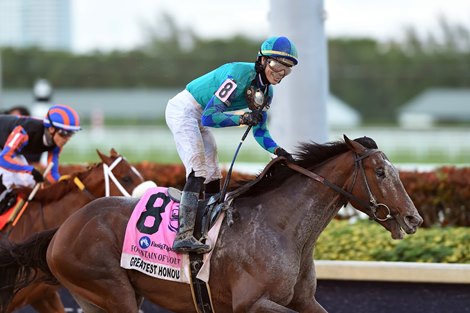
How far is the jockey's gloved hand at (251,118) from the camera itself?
4949 millimetres

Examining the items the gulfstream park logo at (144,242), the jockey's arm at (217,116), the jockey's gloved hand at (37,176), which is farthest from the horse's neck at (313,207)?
the jockey's gloved hand at (37,176)

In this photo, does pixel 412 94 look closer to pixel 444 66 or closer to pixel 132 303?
pixel 444 66

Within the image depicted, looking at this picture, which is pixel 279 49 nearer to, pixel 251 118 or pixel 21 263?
pixel 251 118

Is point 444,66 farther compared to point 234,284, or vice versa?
point 444,66

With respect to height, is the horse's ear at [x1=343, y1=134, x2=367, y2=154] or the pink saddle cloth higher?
the horse's ear at [x1=343, y1=134, x2=367, y2=154]

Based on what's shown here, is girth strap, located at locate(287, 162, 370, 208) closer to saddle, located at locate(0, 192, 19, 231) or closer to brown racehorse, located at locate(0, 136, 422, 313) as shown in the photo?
brown racehorse, located at locate(0, 136, 422, 313)

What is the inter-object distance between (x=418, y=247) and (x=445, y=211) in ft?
4.23

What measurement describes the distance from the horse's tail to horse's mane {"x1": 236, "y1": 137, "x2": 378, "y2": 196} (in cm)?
129

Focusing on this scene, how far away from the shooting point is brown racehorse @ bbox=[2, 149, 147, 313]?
256 inches

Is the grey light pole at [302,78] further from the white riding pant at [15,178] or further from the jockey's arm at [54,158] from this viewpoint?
the white riding pant at [15,178]

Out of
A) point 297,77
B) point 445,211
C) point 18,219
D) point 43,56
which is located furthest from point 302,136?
point 43,56

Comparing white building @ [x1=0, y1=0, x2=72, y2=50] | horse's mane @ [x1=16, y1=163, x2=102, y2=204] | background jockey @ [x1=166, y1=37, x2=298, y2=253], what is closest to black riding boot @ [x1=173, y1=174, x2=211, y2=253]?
background jockey @ [x1=166, y1=37, x2=298, y2=253]

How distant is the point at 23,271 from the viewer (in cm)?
561

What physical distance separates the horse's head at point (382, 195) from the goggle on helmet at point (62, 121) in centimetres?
258
